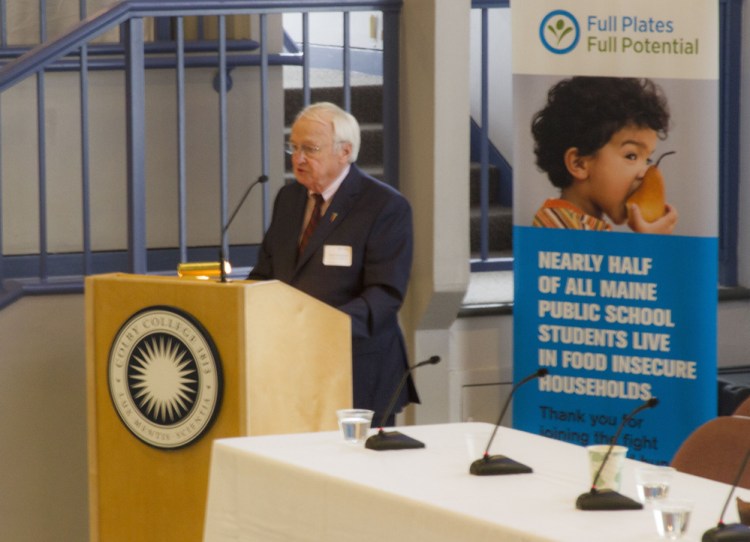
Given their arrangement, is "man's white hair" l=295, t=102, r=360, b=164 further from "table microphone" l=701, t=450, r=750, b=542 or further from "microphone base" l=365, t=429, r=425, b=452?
"table microphone" l=701, t=450, r=750, b=542

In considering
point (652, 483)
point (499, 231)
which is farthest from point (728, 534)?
point (499, 231)

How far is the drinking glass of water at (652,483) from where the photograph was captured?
2.43m

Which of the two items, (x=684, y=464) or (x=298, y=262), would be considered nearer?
(x=684, y=464)

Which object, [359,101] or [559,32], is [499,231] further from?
[559,32]

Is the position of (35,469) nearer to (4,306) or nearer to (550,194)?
(4,306)

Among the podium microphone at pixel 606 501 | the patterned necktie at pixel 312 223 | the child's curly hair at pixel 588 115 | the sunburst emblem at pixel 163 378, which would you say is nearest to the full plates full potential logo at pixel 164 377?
the sunburst emblem at pixel 163 378

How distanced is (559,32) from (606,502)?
259 cm

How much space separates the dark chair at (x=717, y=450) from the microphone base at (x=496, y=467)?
1.77 ft

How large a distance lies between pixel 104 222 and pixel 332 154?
2015mm

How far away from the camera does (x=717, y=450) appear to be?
3160 millimetres

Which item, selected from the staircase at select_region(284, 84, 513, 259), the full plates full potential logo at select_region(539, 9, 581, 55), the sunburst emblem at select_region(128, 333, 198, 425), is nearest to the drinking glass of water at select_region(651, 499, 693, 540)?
the sunburst emblem at select_region(128, 333, 198, 425)

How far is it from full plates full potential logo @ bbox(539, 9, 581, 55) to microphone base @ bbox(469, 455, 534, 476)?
7.48ft

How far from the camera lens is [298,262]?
165 inches

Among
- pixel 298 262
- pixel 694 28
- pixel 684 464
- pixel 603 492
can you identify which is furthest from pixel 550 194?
pixel 603 492
